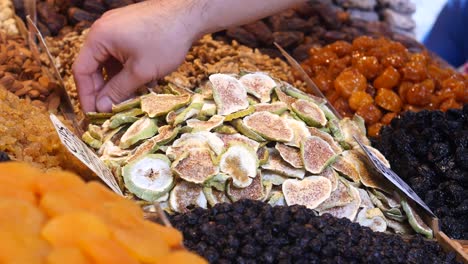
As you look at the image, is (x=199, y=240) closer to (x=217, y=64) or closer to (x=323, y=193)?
(x=323, y=193)

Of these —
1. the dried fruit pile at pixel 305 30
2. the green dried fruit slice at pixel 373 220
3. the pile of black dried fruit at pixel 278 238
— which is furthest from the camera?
the dried fruit pile at pixel 305 30

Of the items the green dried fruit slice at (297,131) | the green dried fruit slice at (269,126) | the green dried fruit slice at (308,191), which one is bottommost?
the green dried fruit slice at (308,191)

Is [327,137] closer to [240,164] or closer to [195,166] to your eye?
[240,164]

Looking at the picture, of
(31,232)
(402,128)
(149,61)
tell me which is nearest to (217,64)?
Answer: (149,61)

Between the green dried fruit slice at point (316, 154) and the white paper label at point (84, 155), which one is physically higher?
the white paper label at point (84, 155)

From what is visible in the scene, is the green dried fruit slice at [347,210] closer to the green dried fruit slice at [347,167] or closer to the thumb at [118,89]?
the green dried fruit slice at [347,167]

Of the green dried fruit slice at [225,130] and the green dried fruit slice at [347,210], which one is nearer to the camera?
the green dried fruit slice at [347,210]

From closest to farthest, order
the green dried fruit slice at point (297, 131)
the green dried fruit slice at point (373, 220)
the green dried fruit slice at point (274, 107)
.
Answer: the green dried fruit slice at point (373, 220) < the green dried fruit slice at point (297, 131) < the green dried fruit slice at point (274, 107)

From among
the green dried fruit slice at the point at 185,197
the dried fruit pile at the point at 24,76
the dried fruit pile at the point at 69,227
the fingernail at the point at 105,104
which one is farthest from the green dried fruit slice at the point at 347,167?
the dried fruit pile at the point at 24,76
